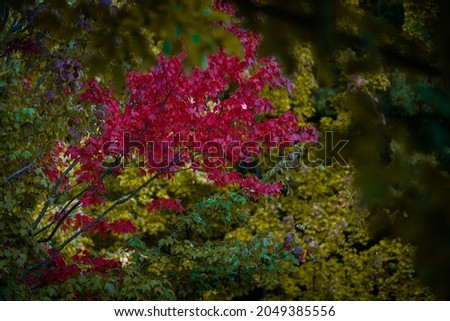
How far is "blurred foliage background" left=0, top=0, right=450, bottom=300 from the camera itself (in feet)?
6.64

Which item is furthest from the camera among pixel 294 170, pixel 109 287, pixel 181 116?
pixel 294 170

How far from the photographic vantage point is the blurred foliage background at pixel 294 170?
203 cm

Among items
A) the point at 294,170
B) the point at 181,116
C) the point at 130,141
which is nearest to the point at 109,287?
the point at 130,141

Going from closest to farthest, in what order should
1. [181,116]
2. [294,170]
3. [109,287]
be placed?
[109,287] → [181,116] → [294,170]

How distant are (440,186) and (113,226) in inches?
246

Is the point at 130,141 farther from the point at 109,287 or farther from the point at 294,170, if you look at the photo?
the point at 294,170

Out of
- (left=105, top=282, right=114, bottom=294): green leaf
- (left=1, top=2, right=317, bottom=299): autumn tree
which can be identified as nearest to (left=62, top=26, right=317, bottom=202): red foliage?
(left=1, top=2, right=317, bottom=299): autumn tree

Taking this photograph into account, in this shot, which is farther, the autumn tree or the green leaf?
the green leaf

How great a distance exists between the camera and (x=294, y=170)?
13875 millimetres

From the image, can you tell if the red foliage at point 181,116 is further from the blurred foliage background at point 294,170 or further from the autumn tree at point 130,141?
the blurred foliage background at point 294,170

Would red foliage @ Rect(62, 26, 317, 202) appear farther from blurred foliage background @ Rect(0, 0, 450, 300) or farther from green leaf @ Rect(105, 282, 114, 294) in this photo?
green leaf @ Rect(105, 282, 114, 294)

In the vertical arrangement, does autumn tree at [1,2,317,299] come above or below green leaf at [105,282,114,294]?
above

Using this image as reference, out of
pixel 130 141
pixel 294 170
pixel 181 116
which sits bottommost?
pixel 294 170

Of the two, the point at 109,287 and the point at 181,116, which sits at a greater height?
the point at 181,116
